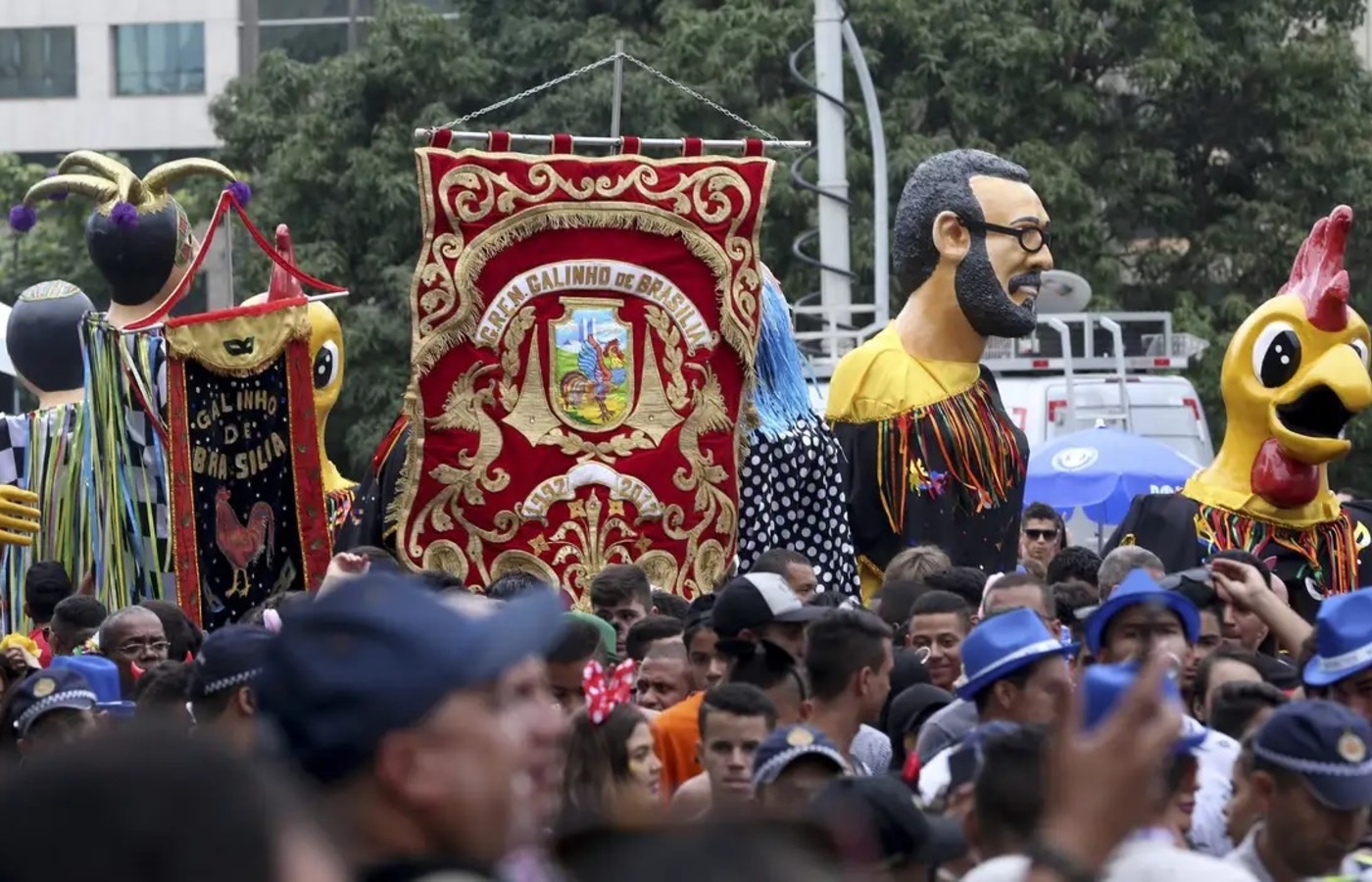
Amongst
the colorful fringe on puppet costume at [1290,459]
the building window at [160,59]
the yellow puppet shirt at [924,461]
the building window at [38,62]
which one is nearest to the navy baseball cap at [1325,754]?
the colorful fringe on puppet costume at [1290,459]

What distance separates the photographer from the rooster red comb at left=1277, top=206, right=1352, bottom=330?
1160 centimetres

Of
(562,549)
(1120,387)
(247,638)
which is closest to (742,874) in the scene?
(247,638)

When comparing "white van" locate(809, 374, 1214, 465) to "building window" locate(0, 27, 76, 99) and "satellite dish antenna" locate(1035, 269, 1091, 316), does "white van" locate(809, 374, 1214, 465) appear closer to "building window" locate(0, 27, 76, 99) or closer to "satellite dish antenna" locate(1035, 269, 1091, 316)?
"satellite dish antenna" locate(1035, 269, 1091, 316)

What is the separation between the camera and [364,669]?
262cm

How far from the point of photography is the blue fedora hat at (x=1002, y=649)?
226 inches

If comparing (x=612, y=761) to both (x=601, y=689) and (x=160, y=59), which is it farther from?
(x=160, y=59)

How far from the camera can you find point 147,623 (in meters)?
8.36

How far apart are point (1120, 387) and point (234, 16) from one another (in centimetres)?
2436

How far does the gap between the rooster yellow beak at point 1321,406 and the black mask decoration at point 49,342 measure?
19.5 ft

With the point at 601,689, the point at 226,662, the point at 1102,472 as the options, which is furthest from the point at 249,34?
the point at 226,662

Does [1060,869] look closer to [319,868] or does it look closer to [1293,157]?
[319,868]

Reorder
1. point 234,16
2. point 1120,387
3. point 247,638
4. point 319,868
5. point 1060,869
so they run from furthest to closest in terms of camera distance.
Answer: point 234,16 < point 1120,387 < point 247,638 < point 1060,869 < point 319,868

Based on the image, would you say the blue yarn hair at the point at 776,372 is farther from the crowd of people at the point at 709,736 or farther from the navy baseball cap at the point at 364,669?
the navy baseball cap at the point at 364,669

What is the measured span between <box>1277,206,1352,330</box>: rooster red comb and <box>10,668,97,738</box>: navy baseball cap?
6554 mm
